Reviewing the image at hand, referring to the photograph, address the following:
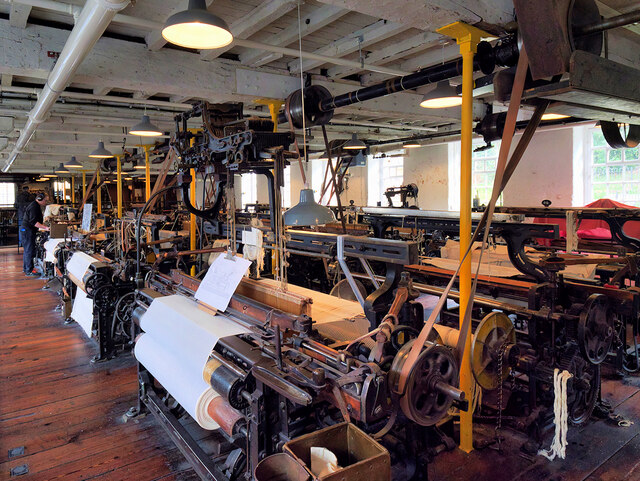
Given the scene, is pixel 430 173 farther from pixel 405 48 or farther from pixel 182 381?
pixel 182 381

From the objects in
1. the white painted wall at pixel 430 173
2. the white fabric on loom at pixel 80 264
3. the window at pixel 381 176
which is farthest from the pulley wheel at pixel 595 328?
the window at pixel 381 176

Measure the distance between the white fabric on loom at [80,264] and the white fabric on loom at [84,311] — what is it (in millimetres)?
185

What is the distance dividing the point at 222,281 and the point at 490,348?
153 cm

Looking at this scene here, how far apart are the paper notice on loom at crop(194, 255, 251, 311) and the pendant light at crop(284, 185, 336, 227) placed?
0.98ft

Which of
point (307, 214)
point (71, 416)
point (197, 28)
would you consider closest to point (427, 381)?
point (307, 214)

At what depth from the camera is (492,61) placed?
94.2 inches

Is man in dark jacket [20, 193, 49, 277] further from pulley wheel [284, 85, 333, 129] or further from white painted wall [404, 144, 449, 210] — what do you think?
white painted wall [404, 144, 449, 210]

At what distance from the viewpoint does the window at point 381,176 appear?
40.1 feet

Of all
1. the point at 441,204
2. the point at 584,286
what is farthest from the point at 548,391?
the point at 441,204

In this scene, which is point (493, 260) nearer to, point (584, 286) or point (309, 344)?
point (584, 286)

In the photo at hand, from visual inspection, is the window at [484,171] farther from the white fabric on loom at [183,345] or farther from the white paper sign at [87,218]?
the white fabric on loom at [183,345]

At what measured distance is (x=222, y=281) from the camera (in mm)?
2270

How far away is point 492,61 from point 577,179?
6.98 m

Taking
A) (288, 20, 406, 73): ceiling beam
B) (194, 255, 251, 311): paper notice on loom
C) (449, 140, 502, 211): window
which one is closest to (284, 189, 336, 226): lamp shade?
(194, 255, 251, 311): paper notice on loom
